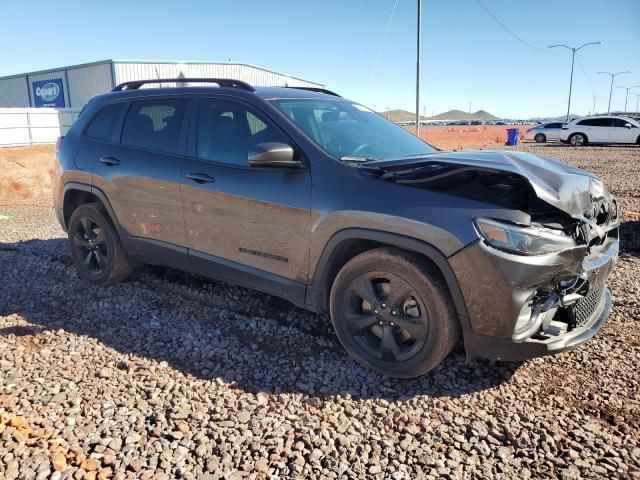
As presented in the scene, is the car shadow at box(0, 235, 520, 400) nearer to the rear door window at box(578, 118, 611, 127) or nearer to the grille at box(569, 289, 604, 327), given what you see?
the grille at box(569, 289, 604, 327)

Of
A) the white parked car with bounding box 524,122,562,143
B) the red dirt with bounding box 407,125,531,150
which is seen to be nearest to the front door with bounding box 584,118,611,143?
the white parked car with bounding box 524,122,562,143

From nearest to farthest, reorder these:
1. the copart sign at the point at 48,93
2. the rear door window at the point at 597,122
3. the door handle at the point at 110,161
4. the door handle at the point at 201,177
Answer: the door handle at the point at 201,177 → the door handle at the point at 110,161 → the rear door window at the point at 597,122 → the copart sign at the point at 48,93

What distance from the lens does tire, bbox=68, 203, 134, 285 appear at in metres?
4.82

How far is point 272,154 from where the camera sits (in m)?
3.31

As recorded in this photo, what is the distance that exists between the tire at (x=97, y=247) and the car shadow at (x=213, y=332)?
15cm

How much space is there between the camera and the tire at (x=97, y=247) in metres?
4.82

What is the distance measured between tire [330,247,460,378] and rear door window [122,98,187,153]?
6.53 feet

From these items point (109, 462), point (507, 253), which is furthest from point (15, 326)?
point (507, 253)

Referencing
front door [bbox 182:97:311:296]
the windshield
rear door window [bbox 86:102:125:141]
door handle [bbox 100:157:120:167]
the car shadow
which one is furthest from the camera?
rear door window [bbox 86:102:125:141]

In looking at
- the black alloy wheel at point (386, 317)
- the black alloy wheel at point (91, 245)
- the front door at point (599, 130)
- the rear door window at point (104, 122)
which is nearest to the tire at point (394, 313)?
the black alloy wheel at point (386, 317)

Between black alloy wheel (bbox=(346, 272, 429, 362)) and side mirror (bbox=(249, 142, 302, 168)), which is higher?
side mirror (bbox=(249, 142, 302, 168))

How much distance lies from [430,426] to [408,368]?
42 centimetres

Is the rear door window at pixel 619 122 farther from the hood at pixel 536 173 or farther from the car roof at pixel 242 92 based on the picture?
the hood at pixel 536 173

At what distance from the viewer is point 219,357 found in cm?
358
